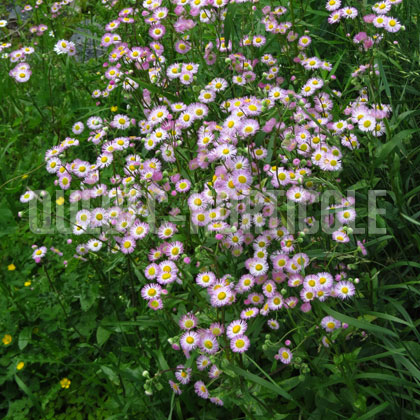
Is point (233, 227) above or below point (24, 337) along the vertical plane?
above

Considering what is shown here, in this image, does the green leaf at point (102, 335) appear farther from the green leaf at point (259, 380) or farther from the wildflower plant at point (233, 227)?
the green leaf at point (259, 380)

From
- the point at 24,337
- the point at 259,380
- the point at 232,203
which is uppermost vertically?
the point at 232,203

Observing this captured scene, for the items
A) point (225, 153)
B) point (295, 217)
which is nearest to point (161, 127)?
point (225, 153)

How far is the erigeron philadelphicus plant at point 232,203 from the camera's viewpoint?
1697 millimetres

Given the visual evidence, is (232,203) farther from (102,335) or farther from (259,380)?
(102,335)

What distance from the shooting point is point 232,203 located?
1865mm

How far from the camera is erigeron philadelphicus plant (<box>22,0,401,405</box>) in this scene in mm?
1697

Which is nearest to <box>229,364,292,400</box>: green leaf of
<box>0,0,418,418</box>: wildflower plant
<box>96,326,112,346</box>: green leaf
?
<box>0,0,418,418</box>: wildflower plant

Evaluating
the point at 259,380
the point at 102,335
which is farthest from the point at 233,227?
the point at 102,335

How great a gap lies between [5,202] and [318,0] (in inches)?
91.1

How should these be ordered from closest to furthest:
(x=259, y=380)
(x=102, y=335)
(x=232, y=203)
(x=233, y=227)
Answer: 1. (x=259, y=380)
2. (x=233, y=227)
3. (x=232, y=203)
4. (x=102, y=335)

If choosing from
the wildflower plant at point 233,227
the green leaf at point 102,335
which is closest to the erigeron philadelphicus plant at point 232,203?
the wildflower plant at point 233,227

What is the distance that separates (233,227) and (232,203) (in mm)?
216

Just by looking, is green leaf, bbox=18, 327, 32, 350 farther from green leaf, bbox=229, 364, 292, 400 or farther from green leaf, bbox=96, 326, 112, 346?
green leaf, bbox=229, 364, 292, 400
